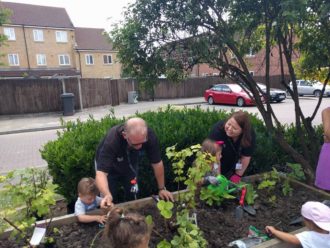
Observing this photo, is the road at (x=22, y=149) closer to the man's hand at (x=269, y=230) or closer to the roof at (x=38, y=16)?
the man's hand at (x=269, y=230)

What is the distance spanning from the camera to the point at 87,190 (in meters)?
3.21

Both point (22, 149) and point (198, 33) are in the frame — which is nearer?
point (198, 33)

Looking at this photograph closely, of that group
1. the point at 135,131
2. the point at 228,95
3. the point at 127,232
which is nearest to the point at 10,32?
the point at 228,95

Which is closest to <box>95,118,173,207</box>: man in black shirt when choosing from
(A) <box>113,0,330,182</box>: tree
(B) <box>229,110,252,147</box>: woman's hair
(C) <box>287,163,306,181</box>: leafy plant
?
(B) <box>229,110,252,147</box>: woman's hair

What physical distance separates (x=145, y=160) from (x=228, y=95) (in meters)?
18.7

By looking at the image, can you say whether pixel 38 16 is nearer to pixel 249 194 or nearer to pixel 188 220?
pixel 249 194

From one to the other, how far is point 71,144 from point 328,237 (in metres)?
3.05

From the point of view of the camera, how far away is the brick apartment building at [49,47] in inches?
1565

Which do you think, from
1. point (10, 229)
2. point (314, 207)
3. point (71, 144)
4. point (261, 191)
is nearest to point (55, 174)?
point (71, 144)

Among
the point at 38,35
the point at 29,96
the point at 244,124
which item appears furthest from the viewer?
the point at 38,35

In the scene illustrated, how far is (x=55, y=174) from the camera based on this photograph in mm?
4176

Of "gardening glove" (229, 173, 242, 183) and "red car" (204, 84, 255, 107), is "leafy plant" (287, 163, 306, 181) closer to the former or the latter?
"gardening glove" (229, 173, 242, 183)

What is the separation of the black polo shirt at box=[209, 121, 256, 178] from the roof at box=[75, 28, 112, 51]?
141 ft

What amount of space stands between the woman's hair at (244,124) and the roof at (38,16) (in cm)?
4202
